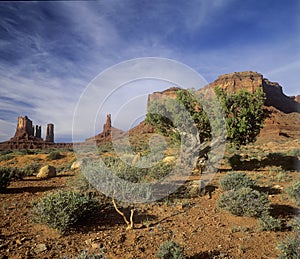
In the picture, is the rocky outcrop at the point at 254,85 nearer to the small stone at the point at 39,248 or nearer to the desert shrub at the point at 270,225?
the desert shrub at the point at 270,225

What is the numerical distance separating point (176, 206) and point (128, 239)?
9.09 ft

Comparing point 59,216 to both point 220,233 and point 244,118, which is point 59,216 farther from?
point 244,118

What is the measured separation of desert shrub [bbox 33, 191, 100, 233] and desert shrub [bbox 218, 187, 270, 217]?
4642mm

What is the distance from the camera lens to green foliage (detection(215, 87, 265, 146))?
12.5m

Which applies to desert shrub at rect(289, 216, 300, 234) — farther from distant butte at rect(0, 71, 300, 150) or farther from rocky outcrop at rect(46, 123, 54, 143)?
rocky outcrop at rect(46, 123, 54, 143)

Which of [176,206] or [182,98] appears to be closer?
[176,206]

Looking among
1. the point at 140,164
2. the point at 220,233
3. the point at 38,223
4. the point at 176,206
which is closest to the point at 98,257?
the point at 38,223

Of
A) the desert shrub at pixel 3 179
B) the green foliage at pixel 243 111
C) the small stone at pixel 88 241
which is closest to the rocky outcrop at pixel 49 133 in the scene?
the desert shrub at pixel 3 179

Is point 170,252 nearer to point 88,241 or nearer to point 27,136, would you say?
point 88,241

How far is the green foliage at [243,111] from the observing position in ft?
40.9

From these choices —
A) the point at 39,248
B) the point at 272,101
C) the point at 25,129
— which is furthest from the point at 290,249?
the point at 25,129

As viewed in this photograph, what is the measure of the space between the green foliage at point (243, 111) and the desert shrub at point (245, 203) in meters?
5.30

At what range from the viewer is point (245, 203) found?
7109mm

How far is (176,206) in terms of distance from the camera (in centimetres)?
803
